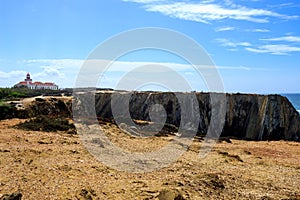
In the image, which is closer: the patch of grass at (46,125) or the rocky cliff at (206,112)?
the patch of grass at (46,125)

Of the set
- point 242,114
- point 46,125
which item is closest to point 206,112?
→ point 242,114

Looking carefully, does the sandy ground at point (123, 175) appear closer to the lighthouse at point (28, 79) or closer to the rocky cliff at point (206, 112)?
the rocky cliff at point (206, 112)

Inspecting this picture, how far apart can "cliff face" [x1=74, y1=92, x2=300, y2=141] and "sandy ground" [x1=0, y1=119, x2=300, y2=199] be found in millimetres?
10921

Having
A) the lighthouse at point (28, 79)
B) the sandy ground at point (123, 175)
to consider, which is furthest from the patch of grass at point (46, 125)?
the lighthouse at point (28, 79)

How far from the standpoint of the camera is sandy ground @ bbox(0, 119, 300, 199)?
31.0 ft

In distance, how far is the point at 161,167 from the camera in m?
13.1

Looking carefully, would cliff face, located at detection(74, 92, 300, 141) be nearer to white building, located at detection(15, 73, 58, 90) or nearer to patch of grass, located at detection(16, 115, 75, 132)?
patch of grass, located at detection(16, 115, 75, 132)

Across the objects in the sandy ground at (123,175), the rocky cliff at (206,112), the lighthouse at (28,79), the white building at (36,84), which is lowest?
the sandy ground at (123,175)

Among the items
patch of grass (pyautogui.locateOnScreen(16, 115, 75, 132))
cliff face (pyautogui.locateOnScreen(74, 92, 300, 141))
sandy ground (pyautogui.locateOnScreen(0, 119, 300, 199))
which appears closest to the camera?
sandy ground (pyautogui.locateOnScreen(0, 119, 300, 199))

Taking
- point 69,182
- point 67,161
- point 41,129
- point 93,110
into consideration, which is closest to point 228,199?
point 69,182

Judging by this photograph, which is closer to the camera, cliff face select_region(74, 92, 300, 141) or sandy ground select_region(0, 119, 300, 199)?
sandy ground select_region(0, 119, 300, 199)

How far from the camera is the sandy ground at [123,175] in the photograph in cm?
945

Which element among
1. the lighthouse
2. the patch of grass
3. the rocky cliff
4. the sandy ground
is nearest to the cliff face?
the rocky cliff

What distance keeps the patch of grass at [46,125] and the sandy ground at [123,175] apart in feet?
4.53
